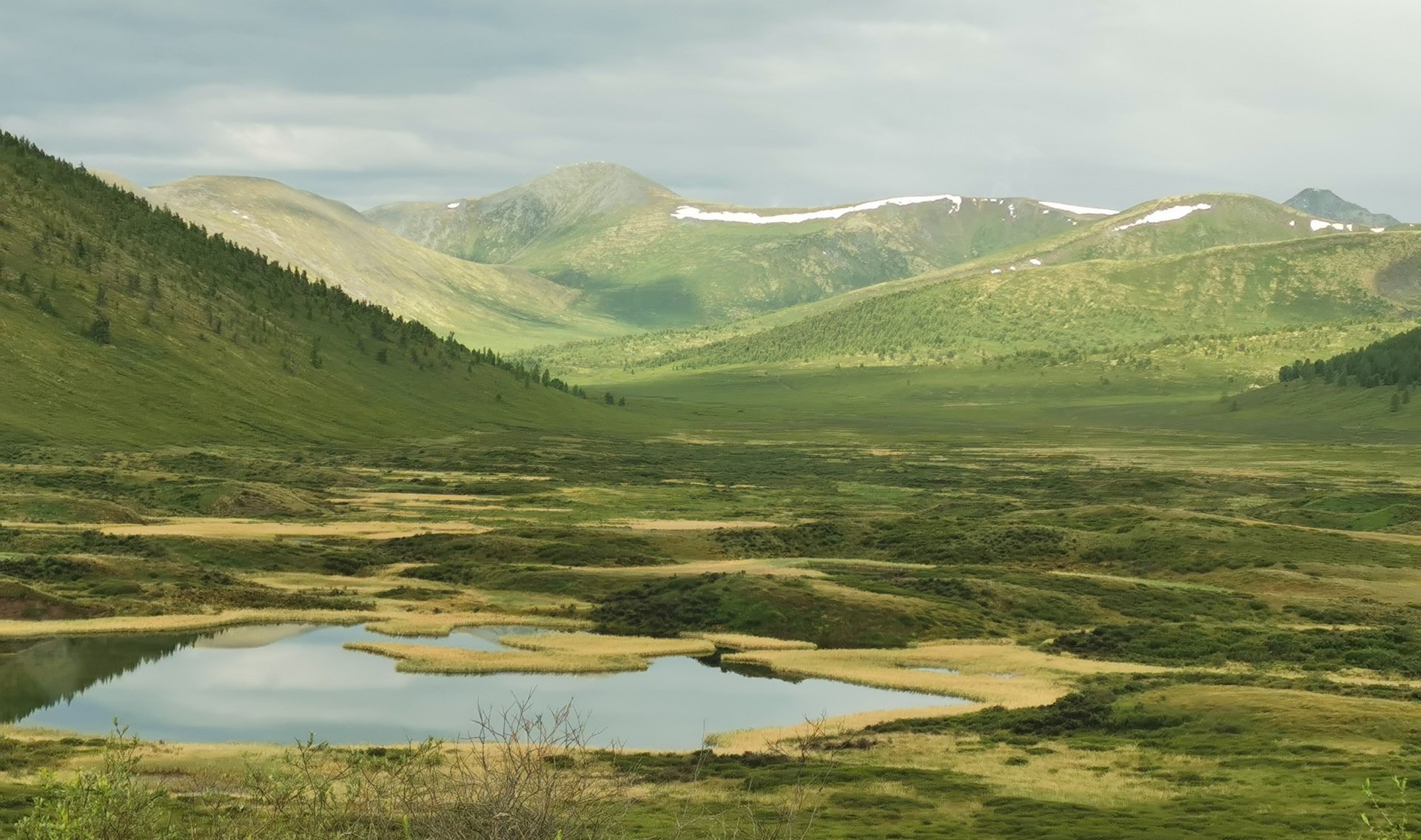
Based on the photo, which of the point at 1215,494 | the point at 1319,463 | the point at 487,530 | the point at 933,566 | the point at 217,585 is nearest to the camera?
the point at 217,585

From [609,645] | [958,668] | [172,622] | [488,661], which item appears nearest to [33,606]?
[172,622]

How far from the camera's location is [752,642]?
78.8 m

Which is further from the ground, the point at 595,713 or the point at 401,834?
the point at 401,834

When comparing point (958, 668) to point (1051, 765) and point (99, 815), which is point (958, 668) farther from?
point (99, 815)

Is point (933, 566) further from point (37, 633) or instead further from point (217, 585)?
point (37, 633)

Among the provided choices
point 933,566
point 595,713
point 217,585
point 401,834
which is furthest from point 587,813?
point 933,566

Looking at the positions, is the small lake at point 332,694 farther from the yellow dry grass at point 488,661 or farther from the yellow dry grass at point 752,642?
the yellow dry grass at point 752,642

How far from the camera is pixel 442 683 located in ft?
213

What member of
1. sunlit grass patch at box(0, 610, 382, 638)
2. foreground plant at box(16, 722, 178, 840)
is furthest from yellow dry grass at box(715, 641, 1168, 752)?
foreground plant at box(16, 722, 178, 840)

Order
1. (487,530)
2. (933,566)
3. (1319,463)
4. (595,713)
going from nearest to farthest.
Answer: (595,713) → (933,566) → (487,530) → (1319,463)

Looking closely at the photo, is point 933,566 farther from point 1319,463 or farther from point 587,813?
point 1319,463

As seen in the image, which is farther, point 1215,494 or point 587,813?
point 1215,494

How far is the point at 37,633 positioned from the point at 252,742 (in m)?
22.8

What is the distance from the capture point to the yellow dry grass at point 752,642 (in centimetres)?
7762
